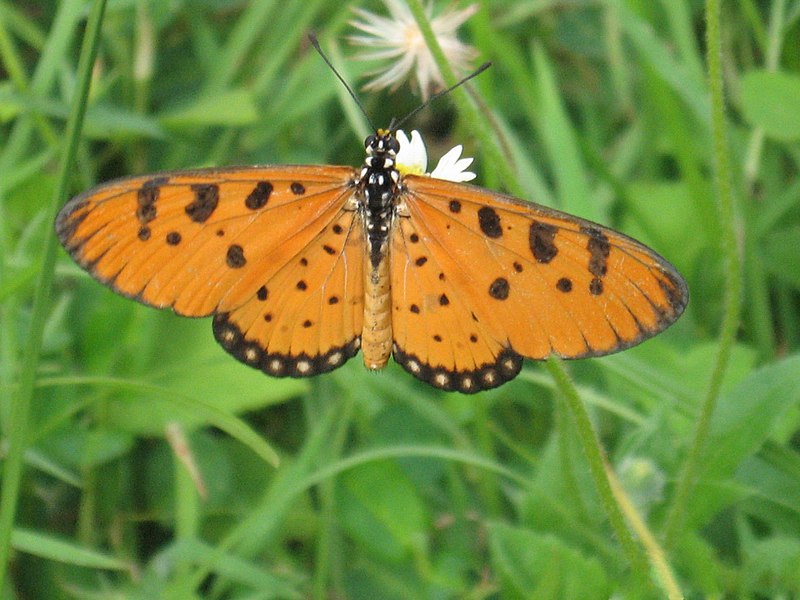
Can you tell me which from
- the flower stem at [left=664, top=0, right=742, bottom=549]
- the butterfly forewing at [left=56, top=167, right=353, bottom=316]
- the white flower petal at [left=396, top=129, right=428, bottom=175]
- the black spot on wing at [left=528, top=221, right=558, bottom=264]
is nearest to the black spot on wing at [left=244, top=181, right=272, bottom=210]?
the butterfly forewing at [left=56, top=167, right=353, bottom=316]

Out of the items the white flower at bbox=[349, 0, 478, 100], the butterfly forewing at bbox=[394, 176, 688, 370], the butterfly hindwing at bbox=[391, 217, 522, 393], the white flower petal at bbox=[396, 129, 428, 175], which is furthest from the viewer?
the white flower at bbox=[349, 0, 478, 100]

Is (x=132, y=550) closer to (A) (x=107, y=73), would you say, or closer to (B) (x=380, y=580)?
(B) (x=380, y=580)

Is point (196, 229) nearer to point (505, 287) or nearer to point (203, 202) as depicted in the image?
point (203, 202)

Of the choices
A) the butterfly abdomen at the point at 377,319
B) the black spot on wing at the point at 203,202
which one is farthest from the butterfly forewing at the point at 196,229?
the butterfly abdomen at the point at 377,319

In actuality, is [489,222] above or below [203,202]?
below

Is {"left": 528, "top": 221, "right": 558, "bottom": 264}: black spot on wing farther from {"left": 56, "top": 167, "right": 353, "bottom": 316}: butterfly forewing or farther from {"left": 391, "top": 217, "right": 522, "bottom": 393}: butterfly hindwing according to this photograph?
{"left": 56, "top": 167, "right": 353, "bottom": 316}: butterfly forewing

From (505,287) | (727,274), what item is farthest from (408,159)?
(727,274)

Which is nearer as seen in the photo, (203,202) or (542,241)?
(542,241)

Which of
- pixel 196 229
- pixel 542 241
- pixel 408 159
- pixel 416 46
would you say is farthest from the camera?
pixel 416 46
